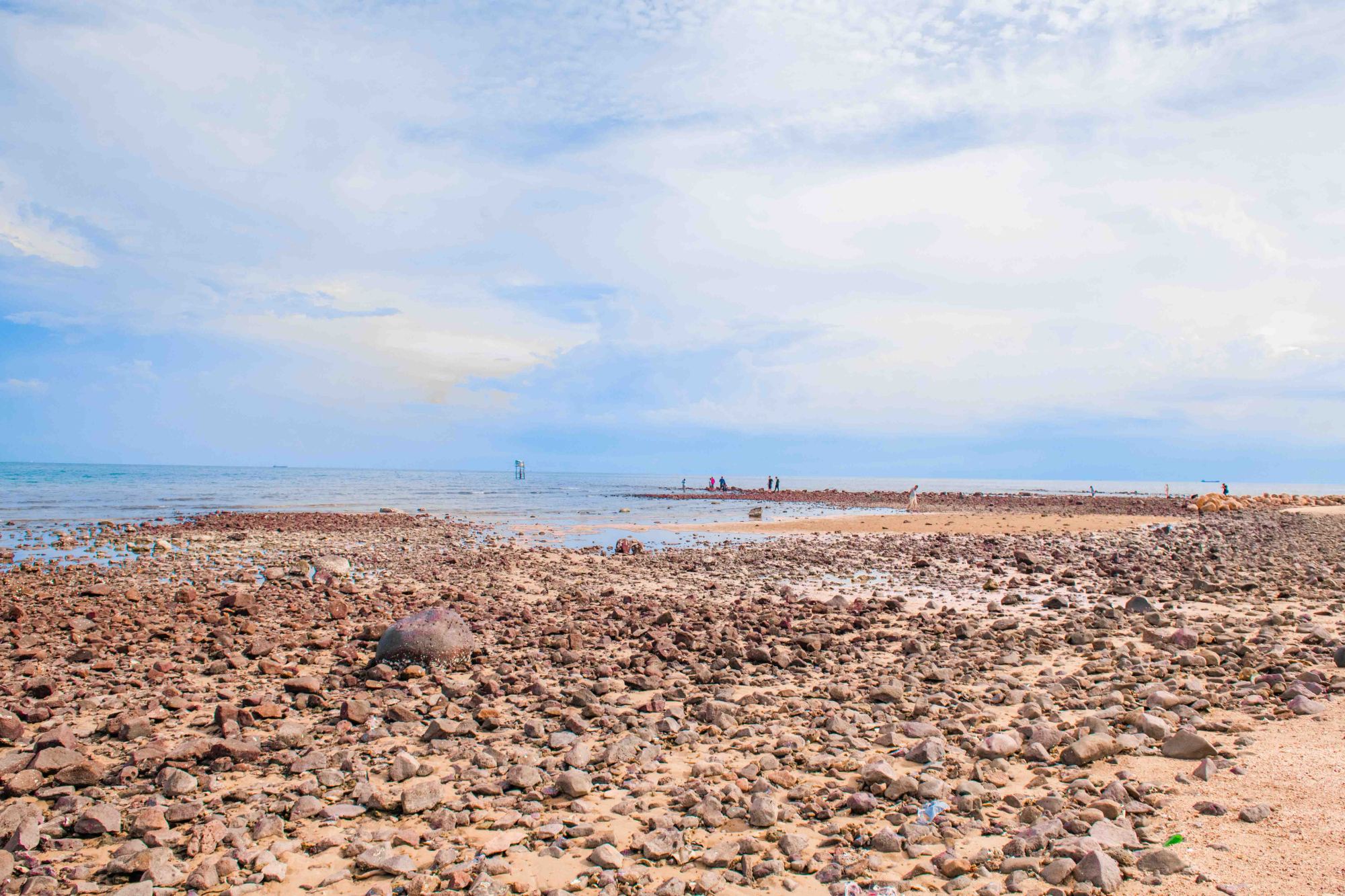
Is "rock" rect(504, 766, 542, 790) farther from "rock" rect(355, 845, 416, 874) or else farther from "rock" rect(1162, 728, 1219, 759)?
"rock" rect(1162, 728, 1219, 759)

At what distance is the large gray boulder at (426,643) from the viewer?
395 inches

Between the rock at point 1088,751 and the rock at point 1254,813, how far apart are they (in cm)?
116

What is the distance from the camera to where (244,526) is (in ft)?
112

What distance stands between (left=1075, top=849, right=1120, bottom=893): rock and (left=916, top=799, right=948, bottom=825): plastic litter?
1.04 meters

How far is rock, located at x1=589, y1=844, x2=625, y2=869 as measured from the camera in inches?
191

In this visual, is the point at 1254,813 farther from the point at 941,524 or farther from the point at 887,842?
the point at 941,524

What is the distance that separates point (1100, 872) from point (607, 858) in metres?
2.92

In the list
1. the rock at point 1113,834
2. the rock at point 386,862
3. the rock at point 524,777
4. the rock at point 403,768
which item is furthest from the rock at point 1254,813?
the rock at point 403,768

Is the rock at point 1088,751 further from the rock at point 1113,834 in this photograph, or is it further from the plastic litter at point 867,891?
the plastic litter at point 867,891

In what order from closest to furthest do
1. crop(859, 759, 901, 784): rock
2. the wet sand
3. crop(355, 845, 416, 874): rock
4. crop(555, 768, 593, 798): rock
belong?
crop(355, 845, 416, 874): rock, crop(859, 759, 901, 784): rock, crop(555, 768, 593, 798): rock, the wet sand

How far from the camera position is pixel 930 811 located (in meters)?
5.46

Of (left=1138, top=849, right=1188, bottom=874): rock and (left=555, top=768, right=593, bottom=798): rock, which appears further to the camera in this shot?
(left=555, top=768, right=593, bottom=798): rock

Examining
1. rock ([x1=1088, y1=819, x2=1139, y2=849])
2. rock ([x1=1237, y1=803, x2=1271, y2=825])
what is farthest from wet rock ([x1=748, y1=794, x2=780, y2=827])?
rock ([x1=1237, y1=803, x2=1271, y2=825])

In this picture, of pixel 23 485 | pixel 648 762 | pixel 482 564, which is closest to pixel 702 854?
pixel 648 762
